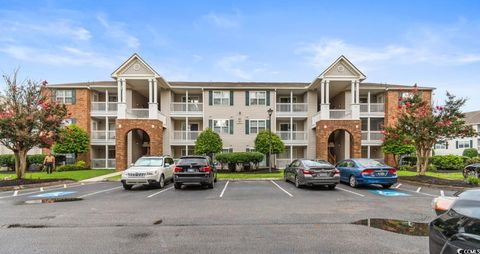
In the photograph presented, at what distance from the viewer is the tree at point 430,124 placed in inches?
604

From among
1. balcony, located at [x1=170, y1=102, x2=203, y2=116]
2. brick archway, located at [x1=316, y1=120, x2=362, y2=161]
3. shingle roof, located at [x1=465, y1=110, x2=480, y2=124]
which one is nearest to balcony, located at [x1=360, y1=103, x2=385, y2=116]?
brick archway, located at [x1=316, y1=120, x2=362, y2=161]

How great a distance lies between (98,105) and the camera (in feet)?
90.3

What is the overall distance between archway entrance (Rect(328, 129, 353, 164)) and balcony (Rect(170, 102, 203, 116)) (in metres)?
13.8

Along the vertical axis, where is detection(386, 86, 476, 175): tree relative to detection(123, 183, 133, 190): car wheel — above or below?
above

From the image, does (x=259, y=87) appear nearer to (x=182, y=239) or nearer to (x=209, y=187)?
(x=209, y=187)

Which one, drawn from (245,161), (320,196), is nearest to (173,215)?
(320,196)

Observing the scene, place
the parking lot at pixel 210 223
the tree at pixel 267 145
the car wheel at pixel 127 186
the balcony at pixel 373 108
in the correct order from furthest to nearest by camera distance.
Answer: the balcony at pixel 373 108 → the tree at pixel 267 145 → the car wheel at pixel 127 186 → the parking lot at pixel 210 223

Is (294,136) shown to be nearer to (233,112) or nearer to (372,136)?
(233,112)

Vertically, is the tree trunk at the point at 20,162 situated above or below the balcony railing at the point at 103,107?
A: below

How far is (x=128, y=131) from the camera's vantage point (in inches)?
966

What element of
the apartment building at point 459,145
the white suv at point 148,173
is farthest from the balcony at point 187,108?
the apartment building at point 459,145

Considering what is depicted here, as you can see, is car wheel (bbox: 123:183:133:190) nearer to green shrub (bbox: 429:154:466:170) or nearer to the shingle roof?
green shrub (bbox: 429:154:466:170)

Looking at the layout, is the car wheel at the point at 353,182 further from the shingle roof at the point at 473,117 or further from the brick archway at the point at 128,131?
the shingle roof at the point at 473,117

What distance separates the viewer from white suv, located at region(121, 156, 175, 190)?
1338 centimetres
